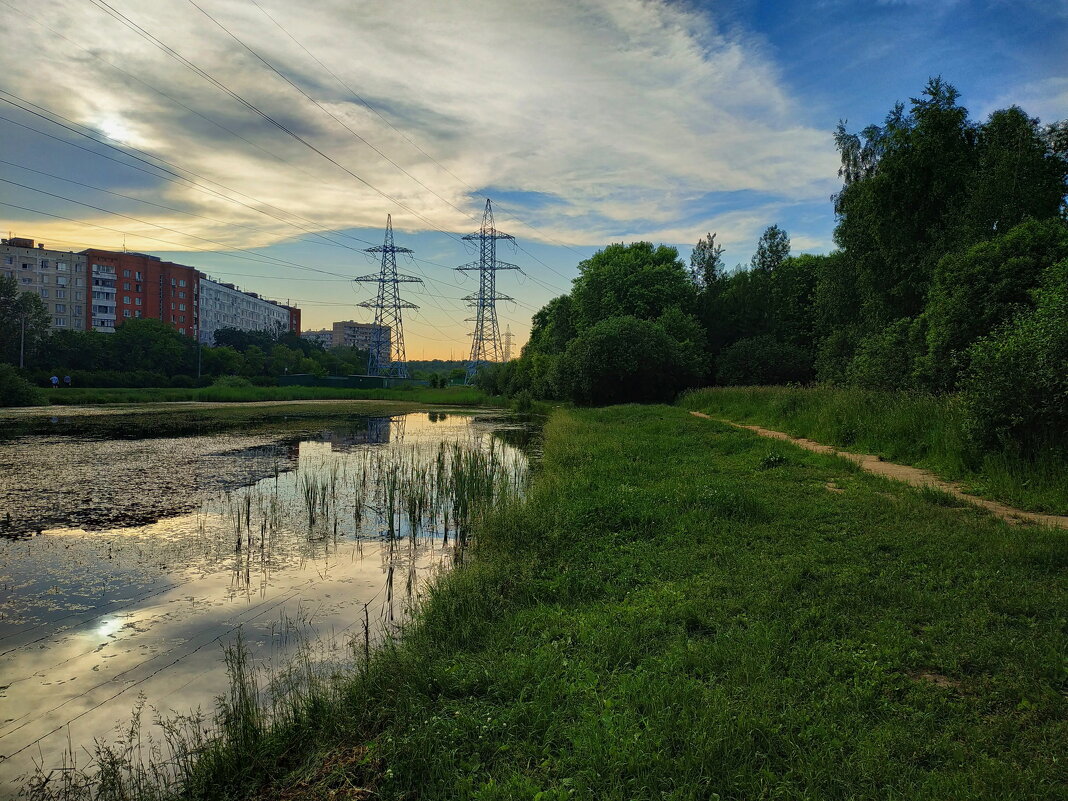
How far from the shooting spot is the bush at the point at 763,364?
41.7 m

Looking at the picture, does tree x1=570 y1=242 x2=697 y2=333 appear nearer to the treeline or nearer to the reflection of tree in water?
the treeline

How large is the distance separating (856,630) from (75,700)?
6.23m

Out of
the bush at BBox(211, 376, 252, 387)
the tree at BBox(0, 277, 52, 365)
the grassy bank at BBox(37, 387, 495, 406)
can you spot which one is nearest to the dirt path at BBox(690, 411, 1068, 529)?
the grassy bank at BBox(37, 387, 495, 406)

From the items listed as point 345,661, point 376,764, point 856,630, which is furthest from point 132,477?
point 856,630

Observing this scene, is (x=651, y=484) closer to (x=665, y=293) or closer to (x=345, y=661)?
(x=345, y=661)

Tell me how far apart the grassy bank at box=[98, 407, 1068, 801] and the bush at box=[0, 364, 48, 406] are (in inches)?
1759

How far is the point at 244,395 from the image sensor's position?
56281mm

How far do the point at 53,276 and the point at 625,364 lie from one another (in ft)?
314

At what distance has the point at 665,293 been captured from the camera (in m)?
47.1

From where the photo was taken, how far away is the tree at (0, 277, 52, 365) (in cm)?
6116

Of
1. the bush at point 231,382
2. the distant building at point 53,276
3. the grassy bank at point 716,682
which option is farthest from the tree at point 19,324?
the grassy bank at point 716,682

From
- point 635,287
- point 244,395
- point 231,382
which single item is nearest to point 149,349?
point 231,382

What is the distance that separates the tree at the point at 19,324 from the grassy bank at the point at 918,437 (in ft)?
237

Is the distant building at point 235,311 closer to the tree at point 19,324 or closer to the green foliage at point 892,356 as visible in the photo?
the tree at point 19,324
